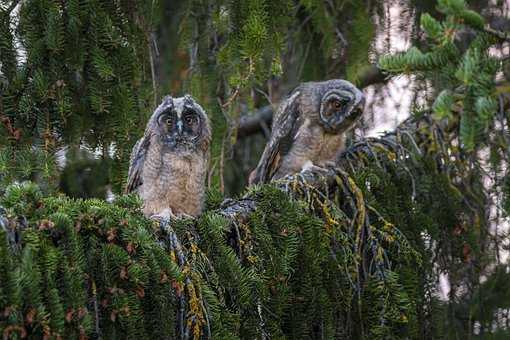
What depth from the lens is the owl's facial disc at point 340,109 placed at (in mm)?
5281

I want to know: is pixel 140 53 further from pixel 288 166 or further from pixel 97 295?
pixel 97 295

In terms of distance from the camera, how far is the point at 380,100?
5.70 m

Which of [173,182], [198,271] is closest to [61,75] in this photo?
[173,182]

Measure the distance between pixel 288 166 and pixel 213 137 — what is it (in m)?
0.61

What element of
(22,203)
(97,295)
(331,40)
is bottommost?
(97,295)

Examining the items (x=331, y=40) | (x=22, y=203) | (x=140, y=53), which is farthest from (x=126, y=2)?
(x=22, y=203)

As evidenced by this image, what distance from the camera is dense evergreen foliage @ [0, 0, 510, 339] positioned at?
263cm

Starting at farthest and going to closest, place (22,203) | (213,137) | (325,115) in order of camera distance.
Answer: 1. (325,115)
2. (213,137)
3. (22,203)

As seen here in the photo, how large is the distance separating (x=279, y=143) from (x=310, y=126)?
200 mm

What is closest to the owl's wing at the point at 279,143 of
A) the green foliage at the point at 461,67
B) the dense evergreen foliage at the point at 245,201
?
the dense evergreen foliage at the point at 245,201

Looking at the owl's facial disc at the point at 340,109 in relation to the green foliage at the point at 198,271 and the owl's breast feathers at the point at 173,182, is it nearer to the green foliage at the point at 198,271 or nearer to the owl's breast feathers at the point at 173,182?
the owl's breast feathers at the point at 173,182

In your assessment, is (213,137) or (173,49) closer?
(213,137)

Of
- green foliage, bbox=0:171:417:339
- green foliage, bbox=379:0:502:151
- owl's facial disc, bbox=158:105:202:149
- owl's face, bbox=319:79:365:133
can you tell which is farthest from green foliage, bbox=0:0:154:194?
owl's face, bbox=319:79:365:133

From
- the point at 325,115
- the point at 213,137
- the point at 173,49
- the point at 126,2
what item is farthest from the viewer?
the point at 173,49
